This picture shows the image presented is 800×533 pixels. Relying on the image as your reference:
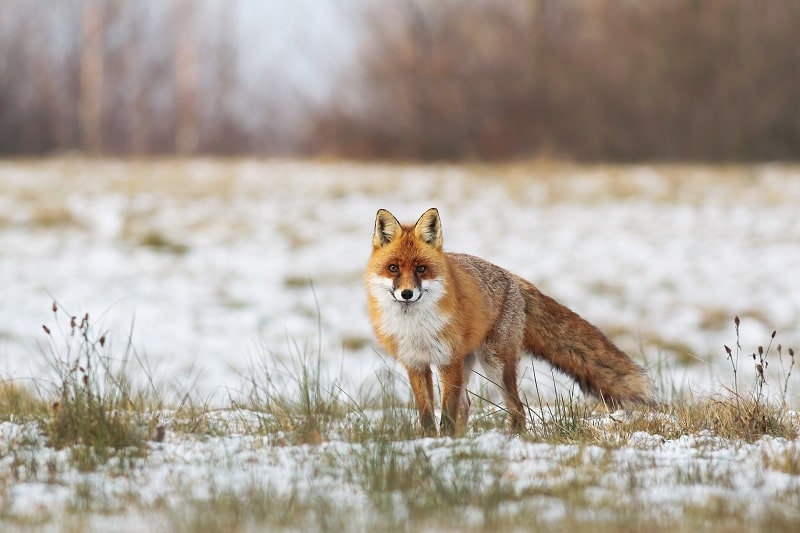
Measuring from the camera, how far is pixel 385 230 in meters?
4.94

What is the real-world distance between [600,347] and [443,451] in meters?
1.49

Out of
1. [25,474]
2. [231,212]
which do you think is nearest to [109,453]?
[25,474]

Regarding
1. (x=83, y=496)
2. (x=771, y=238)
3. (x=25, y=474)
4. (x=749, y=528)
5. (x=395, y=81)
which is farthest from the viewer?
(x=395, y=81)

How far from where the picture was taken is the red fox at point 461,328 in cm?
475

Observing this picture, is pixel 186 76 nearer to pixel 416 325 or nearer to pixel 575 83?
pixel 575 83

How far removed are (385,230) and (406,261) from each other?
32 cm

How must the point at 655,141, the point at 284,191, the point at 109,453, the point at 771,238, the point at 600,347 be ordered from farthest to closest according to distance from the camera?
the point at 655,141, the point at 284,191, the point at 771,238, the point at 600,347, the point at 109,453

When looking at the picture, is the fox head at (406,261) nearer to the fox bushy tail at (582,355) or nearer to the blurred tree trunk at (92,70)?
the fox bushy tail at (582,355)

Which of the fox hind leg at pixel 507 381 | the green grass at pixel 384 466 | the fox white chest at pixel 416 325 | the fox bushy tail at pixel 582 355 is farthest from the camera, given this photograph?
the fox bushy tail at pixel 582 355

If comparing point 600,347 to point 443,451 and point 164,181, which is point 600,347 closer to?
point 443,451

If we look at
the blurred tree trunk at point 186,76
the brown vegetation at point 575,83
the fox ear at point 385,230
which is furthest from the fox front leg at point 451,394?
the blurred tree trunk at point 186,76

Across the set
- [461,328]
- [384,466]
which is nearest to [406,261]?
[461,328]

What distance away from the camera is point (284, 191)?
19.8 meters

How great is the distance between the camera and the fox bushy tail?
526cm
